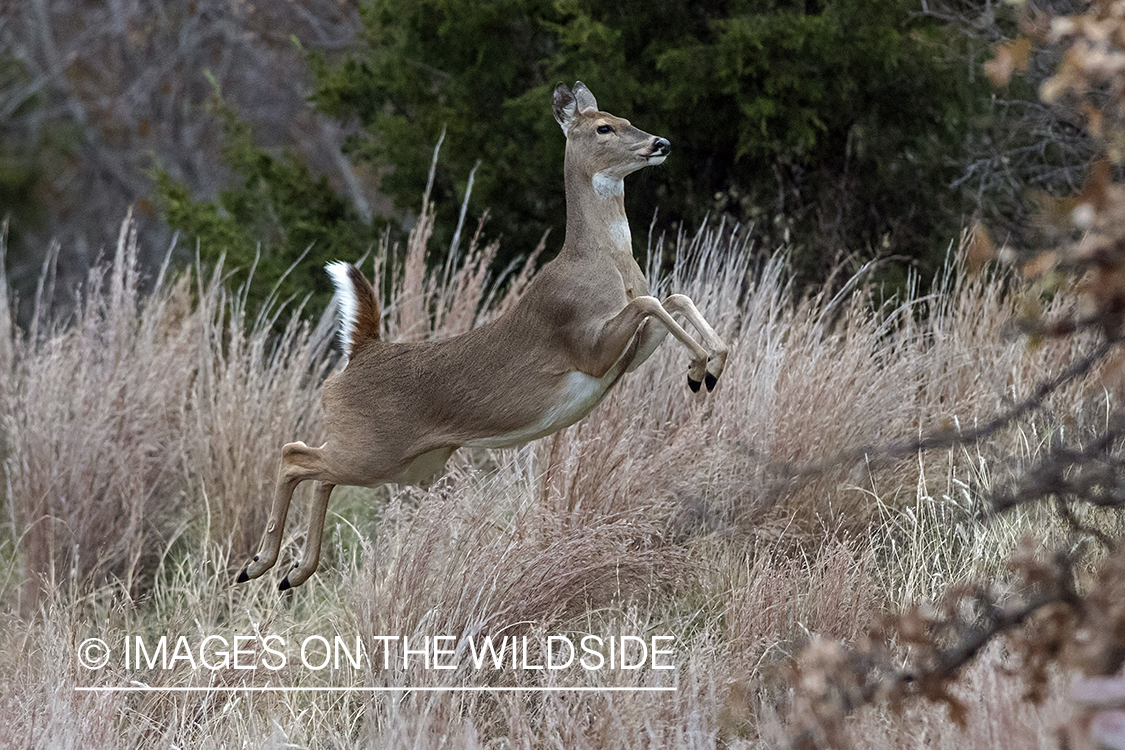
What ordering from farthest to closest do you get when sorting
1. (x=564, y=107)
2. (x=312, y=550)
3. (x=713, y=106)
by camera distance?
1. (x=713, y=106)
2. (x=312, y=550)
3. (x=564, y=107)

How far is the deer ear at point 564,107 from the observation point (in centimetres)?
250

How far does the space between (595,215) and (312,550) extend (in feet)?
3.17

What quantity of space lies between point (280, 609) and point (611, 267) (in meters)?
2.20

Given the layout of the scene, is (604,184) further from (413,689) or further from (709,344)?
(413,689)

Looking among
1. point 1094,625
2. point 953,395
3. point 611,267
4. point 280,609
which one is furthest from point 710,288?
point 1094,625

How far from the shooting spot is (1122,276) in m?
1.64

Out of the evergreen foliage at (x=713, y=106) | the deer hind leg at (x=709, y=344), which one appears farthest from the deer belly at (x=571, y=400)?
the evergreen foliage at (x=713, y=106)

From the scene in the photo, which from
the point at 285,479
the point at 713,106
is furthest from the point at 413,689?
the point at 713,106

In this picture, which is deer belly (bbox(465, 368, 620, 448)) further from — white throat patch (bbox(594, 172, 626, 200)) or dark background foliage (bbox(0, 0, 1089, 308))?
dark background foliage (bbox(0, 0, 1089, 308))

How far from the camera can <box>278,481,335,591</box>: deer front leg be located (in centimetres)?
264

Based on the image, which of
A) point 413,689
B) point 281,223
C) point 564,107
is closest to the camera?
point 564,107

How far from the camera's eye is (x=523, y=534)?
12.3 feet

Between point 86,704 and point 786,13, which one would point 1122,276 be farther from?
point 786,13

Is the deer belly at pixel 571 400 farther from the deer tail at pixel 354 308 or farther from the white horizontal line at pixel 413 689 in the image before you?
the white horizontal line at pixel 413 689
